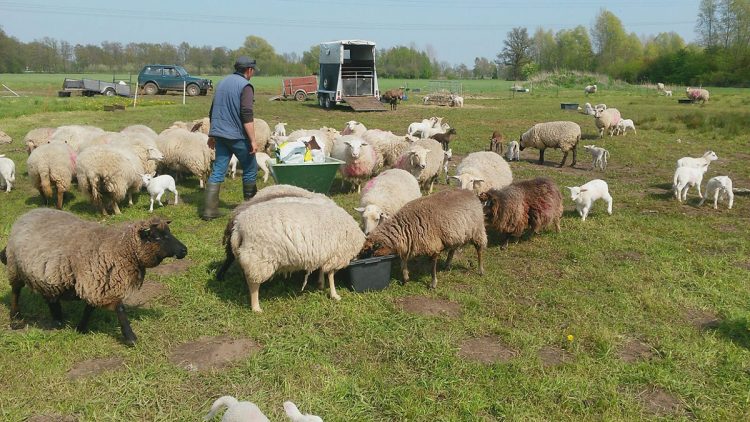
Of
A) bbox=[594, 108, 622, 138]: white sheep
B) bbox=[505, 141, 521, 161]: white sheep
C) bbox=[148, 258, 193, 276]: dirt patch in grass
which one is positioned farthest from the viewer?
bbox=[594, 108, 622, 138]: white sheep

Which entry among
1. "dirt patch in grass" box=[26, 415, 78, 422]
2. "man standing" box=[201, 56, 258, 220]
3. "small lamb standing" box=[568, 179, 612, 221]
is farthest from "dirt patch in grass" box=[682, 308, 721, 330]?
"man standing" box=[201, 56, 258, 220]

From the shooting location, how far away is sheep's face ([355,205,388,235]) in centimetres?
656

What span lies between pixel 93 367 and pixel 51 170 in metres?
5.87

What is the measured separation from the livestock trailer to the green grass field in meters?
22.7

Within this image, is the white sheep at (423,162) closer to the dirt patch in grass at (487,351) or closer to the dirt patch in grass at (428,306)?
the dirt patch in grass at (428,306)

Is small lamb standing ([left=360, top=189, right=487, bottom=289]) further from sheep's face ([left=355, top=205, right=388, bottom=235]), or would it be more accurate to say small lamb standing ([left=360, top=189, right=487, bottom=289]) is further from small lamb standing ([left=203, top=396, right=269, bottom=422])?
small lamb standing ([left=203, top=396, right=269, bottom=422])

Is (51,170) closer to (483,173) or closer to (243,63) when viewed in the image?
(243,63)

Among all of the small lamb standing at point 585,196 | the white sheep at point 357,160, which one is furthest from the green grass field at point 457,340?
the white sheep at point 357,160

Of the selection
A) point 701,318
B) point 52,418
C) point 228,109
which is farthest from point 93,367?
point 701,318

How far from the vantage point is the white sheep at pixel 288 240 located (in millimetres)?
5082

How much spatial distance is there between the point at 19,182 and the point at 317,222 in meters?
8.94

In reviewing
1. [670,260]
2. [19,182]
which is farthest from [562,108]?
[19,182]

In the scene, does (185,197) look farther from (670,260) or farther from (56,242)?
(670,260)

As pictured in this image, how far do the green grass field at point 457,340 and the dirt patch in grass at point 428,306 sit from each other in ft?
0.11
